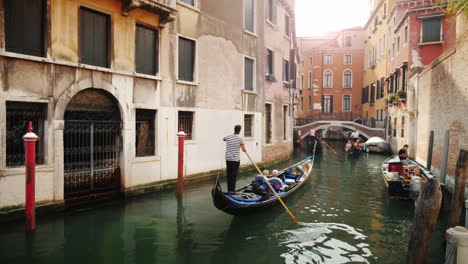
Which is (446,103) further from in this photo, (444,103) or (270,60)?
(270,60)

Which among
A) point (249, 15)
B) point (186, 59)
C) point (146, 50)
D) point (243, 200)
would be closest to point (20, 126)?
point (146, 50)

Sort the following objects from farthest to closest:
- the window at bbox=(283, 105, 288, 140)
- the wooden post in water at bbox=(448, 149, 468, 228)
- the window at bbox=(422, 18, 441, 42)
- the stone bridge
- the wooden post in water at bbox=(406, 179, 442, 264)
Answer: the stone bridge
the window at bbox=(283, 105, 288, 140)
the window at bbox=(422, 18, 441, 42)
the wooden post in water at bbox=(448, 149, 468, 228)
the wooden post in water at bbox=(406, 179, 442, 264)

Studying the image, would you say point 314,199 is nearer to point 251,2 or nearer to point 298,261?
point 298,261

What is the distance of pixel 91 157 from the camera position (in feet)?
22.1

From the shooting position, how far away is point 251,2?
37.4 feet

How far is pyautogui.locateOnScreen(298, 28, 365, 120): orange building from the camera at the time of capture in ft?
98.3

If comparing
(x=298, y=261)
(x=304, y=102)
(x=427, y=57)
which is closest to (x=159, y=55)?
(x=298, y=261)

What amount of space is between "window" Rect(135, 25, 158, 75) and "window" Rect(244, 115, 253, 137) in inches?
164

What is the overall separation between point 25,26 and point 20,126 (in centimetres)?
165

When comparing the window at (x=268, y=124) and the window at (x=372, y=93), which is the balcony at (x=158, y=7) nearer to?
the window at (x=268, y=124)

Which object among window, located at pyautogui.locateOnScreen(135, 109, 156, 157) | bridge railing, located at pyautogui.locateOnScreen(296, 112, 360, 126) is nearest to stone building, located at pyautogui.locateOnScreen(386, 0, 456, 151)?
bridge railing, located at pyautogui.locateOnScreen(296, 112, 360, 126)

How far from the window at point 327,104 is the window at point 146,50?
24775 mm

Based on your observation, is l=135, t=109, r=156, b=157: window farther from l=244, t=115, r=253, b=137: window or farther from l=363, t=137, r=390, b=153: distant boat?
l=363, t=137, r=390, b=153: distant boat

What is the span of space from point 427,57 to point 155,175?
13186 mm
